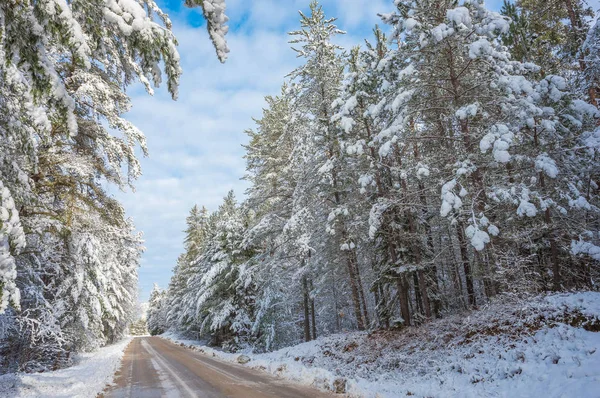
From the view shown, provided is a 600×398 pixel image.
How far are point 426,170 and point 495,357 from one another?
15.6 feet

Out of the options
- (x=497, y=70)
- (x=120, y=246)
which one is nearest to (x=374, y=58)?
(x=497, y=70)

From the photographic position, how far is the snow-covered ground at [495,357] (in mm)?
6270

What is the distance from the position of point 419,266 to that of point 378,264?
10.3ft

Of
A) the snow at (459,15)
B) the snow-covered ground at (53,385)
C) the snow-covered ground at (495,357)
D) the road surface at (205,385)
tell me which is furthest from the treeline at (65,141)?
the snow-covered ground at (495,357)

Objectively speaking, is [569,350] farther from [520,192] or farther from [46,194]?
[46,194]

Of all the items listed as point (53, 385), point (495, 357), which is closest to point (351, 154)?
point (495, 357)

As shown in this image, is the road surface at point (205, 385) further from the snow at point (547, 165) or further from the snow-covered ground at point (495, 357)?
the snow at point (547, 165)

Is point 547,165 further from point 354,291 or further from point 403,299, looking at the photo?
point 354,291

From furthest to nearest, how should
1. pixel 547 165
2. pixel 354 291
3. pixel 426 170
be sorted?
1. pixel 354 291
2. pixel 426 170
3. pixel 547 165

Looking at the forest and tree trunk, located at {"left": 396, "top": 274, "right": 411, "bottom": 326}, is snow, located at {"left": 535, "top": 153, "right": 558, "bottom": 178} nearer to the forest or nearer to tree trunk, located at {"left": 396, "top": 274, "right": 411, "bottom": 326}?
the forest

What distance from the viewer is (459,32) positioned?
916 centimetres

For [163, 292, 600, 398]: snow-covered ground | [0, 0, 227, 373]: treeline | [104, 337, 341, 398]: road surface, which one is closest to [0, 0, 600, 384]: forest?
[0, 0, 227, 373]: treeline

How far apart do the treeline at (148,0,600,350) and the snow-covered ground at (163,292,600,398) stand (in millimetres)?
1122

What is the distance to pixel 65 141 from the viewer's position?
32.5 ft
